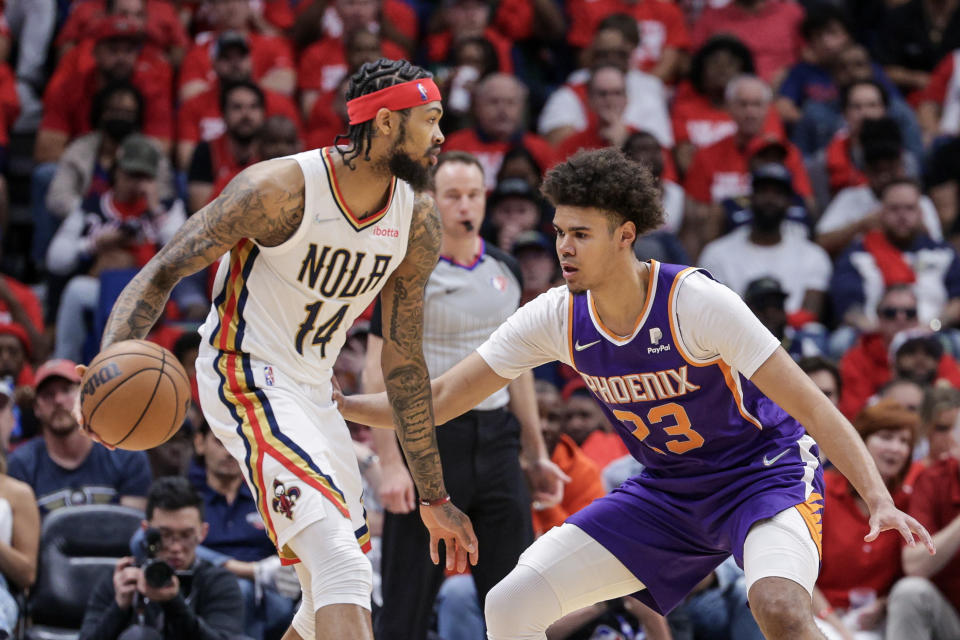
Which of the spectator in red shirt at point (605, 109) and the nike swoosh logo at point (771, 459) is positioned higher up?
the spectator in red shirt at point (605, 109)

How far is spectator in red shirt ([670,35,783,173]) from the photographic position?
434 inches

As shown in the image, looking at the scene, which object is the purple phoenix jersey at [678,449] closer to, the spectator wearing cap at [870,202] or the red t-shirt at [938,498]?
the red t-shirt at [938,498]

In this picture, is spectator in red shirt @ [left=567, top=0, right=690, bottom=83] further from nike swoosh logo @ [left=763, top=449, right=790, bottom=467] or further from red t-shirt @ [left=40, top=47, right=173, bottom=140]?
nike swoosh logo @ [left=763, top=449, right=790, bottom=467]

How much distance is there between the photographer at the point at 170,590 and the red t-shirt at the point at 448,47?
5.87 m

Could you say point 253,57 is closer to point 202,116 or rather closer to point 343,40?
point 343,40

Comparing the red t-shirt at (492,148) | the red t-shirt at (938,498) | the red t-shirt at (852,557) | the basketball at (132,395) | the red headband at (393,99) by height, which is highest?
the red headband at (393,99)

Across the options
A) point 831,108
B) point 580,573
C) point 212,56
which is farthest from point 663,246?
point 580,573

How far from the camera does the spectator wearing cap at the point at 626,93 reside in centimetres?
1069

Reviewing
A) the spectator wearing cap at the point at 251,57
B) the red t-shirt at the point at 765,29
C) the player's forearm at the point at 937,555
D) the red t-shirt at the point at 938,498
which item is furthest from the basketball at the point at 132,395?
the red t-shirt at the point at 765,29

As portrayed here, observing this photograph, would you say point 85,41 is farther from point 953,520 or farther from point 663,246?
point 953,520

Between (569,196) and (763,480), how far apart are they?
4.07ft

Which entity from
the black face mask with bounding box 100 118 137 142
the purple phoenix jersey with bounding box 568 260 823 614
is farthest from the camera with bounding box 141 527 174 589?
the black face mask with bounding box 100 118 137 142

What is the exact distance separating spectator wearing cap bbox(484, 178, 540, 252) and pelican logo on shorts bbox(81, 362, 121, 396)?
5.21m

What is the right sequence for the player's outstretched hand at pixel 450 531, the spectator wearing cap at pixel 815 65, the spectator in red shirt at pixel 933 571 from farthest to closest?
the spectator wearing cap at pixel 815 65 → the spectator in red shirt at pixel 933 571 → the player's outstretched hand at pixel 450 531
